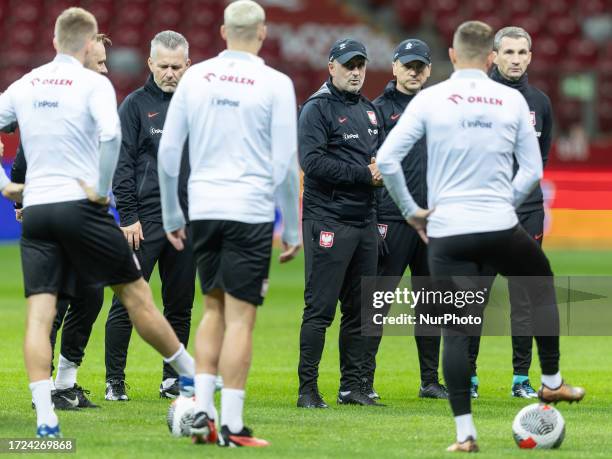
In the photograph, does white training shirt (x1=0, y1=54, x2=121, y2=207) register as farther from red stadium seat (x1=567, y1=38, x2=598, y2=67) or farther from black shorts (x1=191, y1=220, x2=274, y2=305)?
red stadium seat (x1=567, y1=38, x2=598, y2=67)

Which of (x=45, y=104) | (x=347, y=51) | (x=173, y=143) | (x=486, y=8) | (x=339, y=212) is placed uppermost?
(x=486, y=8)

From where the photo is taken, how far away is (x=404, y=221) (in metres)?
9.12

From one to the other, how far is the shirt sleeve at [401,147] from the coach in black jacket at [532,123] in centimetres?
233

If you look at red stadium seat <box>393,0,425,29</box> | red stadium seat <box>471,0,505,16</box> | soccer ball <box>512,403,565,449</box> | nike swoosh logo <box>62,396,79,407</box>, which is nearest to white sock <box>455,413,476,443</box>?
soccer ball <box>512,403,565,449</box>

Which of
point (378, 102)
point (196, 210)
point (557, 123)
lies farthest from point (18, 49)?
point (196, 210)

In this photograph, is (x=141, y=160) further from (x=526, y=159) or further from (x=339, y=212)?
(x=526, y=159)

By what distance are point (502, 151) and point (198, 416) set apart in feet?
6.57

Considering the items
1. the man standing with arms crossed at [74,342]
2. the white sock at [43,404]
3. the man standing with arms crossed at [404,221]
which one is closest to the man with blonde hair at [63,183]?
the white sock at [43,404]

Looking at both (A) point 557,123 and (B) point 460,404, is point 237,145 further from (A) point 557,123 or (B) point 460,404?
(A) point 557,123

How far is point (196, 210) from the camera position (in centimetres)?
674

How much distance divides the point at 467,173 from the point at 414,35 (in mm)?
21811

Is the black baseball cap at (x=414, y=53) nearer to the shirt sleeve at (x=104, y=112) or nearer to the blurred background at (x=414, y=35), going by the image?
the shirt sleeve at (x=104, y=112)

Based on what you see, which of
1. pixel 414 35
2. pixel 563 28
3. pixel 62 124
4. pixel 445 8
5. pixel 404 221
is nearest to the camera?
pixel 62 124

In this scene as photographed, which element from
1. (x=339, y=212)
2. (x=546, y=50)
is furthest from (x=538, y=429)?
(x=546, y=50)
